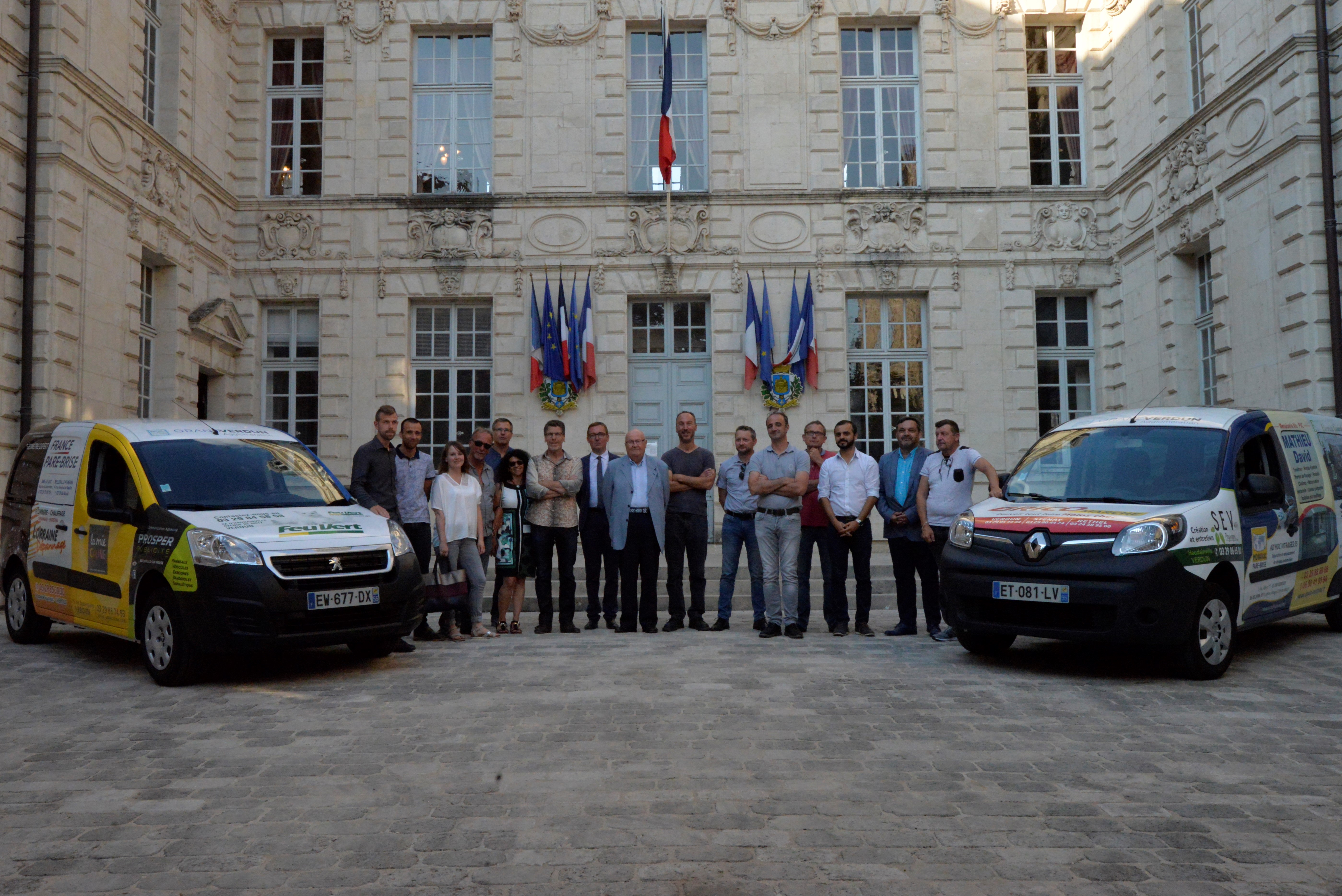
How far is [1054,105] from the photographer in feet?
58.7

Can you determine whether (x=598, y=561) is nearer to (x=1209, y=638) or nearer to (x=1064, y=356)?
(x=1209, y=638)

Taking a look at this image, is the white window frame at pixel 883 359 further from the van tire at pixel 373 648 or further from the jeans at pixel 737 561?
the van tire at pixel 373 648

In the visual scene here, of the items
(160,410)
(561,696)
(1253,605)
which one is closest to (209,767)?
(561,696)

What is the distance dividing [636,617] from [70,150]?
30.2 ft

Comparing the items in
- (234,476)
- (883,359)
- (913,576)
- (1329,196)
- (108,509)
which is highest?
(1329,196)

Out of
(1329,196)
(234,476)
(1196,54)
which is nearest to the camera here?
(234,476)

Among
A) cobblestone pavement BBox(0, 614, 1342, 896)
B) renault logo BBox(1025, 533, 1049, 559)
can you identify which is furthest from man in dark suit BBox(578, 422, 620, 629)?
renault logo BBox(1025, 533, 1049, 559)

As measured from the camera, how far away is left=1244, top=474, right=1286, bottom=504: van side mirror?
24.1 feet

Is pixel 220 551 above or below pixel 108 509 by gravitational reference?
below

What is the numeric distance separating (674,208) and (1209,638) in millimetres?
12333

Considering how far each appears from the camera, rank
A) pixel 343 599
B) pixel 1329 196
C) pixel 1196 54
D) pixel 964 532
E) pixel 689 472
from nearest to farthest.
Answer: pixel 343 599
pixel 964 532
pixel 689 472
pixel 1329 196
pixel 1196 54

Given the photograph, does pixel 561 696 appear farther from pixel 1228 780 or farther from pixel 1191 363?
pixel 1191 363

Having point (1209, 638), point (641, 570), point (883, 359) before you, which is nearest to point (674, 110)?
point (883, 359)

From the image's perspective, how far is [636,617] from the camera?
999 cm
